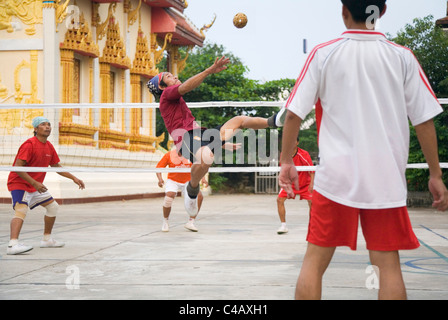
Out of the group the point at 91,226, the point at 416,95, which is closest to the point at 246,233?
the point at 91,226

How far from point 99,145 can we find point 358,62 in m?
19.5

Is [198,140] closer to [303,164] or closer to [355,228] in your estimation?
[303,164]

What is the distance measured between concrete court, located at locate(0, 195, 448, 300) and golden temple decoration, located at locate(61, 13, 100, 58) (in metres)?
10.4

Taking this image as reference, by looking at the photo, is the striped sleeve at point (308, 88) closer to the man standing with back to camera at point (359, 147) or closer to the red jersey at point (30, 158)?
the man standing with back to camera at point (359, 147)

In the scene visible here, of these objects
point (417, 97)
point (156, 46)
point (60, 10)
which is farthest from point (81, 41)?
point (417, 97)

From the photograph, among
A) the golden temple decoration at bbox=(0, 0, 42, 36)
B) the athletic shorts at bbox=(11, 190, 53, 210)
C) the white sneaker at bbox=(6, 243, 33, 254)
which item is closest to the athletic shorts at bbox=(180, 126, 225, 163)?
the athletic shorts at bbox=(11, 190, 53, 210)

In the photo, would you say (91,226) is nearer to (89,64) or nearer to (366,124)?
(366,124)

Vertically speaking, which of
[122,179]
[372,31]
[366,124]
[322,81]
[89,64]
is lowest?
[122,179]

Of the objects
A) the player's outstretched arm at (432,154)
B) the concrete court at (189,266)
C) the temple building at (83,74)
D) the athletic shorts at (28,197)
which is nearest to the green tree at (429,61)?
the concrete court at (189,266)

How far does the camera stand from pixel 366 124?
3266 mm

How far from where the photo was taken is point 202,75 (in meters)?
6.69

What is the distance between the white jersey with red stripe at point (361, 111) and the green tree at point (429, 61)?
15493 mm

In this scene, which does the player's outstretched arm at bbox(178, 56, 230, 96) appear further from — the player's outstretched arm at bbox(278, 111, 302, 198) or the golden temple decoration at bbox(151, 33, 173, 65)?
the golden temple decoration at bbox(151, 33, 173, 65)

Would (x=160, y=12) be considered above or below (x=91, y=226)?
above
